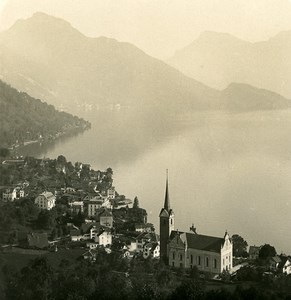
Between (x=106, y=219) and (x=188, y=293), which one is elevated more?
(x=106, y=219)

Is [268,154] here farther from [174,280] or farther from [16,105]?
[16,105]

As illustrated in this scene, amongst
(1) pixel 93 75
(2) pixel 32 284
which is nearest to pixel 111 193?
(2) pixel 32 284

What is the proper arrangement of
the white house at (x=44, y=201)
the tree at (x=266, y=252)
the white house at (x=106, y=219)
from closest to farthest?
the tree at (x=266, y=252) < the white house at (x=106, y=219) < the white house at (x=44, y=201)

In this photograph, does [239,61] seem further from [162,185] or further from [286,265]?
[286,265]

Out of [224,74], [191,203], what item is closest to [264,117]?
[224,74]

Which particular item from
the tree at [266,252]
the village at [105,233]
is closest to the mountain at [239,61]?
the village at [105,233]

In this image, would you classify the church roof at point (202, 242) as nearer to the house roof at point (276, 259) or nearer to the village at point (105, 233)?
the village at point (105, 233)
